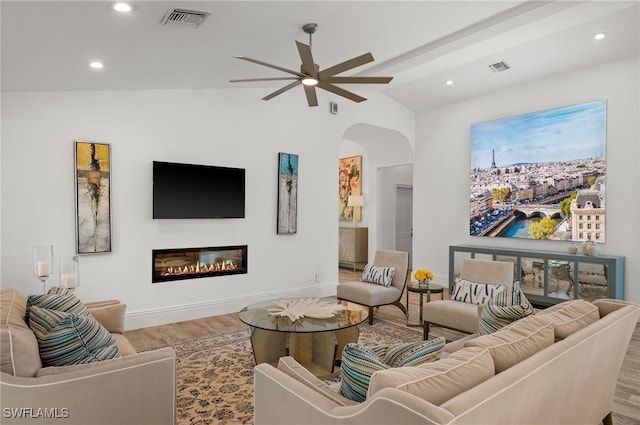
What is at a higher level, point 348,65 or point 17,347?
point 348,65

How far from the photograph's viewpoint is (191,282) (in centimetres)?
497

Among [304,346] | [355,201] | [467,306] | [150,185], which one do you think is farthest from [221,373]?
[355,201]

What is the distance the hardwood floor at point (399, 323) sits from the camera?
2.76m

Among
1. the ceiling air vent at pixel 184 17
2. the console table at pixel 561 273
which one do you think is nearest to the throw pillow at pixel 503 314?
the ceiling air vent at pixel 184 17

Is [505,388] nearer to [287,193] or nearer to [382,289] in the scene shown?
[382,289]

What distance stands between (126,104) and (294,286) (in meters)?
3.22

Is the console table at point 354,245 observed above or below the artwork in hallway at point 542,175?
below

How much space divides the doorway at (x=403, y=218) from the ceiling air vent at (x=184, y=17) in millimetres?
7022

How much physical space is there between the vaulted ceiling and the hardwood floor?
2.61m

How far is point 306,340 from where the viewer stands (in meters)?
3.34

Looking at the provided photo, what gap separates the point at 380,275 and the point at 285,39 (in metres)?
2.92

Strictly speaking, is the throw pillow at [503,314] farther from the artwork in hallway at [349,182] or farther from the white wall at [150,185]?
the artwork in hallway at [349,182]

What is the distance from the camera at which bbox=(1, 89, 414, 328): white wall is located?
390 cm

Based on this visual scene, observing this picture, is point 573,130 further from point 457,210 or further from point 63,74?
point 63,74
